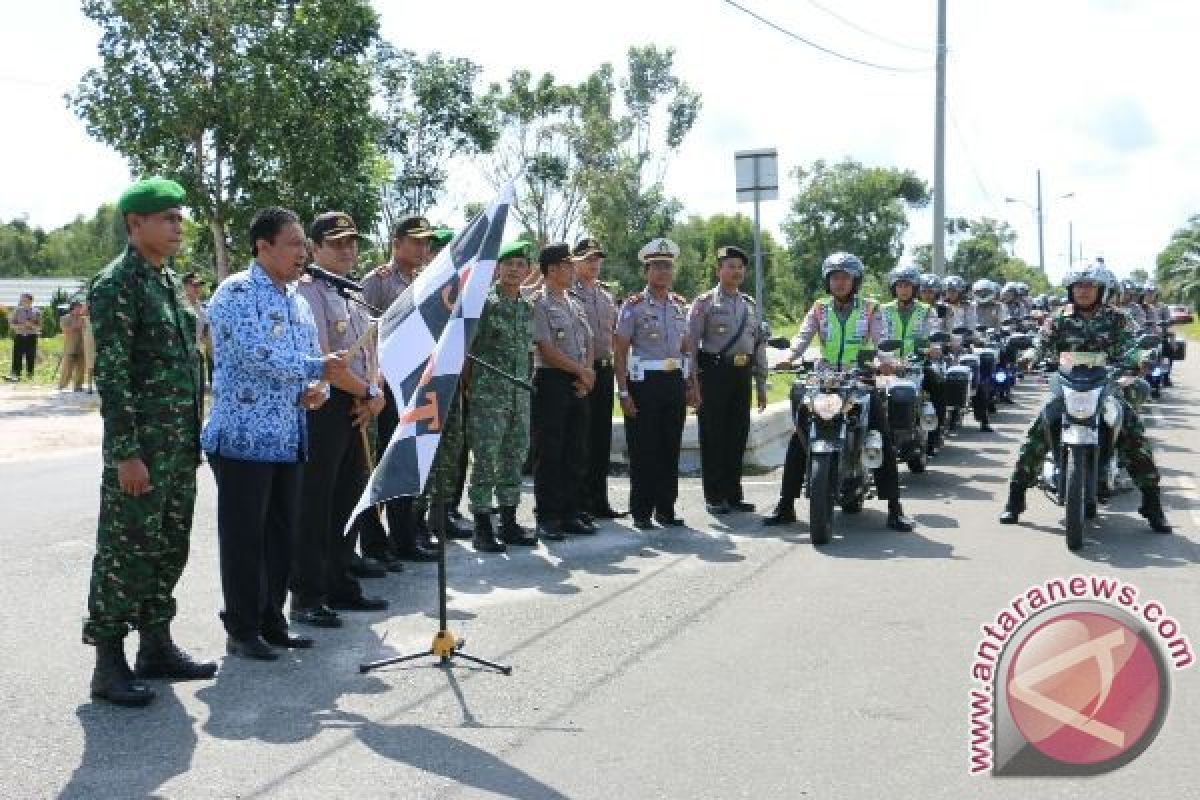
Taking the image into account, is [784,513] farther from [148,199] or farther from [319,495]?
[148,199]

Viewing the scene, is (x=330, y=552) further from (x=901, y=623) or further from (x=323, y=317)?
(x=901, y=623)

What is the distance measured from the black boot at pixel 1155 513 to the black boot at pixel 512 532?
422 cm

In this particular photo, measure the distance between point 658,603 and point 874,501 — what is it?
4135 millimetres

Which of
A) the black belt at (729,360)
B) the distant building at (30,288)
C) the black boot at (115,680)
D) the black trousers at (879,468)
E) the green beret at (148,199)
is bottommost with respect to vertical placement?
the black boot at (115,680)

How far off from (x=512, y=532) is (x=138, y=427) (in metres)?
3.73

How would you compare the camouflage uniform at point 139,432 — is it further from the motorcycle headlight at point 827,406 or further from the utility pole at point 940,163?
the utility pole at point 940,163

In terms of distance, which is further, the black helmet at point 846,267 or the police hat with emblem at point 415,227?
the black helmet at point 846,267

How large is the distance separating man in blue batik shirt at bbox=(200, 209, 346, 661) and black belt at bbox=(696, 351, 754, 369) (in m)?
4.47

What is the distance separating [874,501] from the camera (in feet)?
34.4

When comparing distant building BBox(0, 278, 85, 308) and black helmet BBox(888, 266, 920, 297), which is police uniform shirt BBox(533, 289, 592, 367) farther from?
distant building BBox(0, 278, 85, 308)

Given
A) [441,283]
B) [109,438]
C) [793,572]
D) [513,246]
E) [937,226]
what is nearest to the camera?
[109,438]

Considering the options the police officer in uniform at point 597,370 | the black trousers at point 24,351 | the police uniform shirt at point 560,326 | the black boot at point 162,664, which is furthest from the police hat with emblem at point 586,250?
the black trousers at point 24,351

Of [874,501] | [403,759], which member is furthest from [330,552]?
[874,501]

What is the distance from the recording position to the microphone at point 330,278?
655 centimetres
